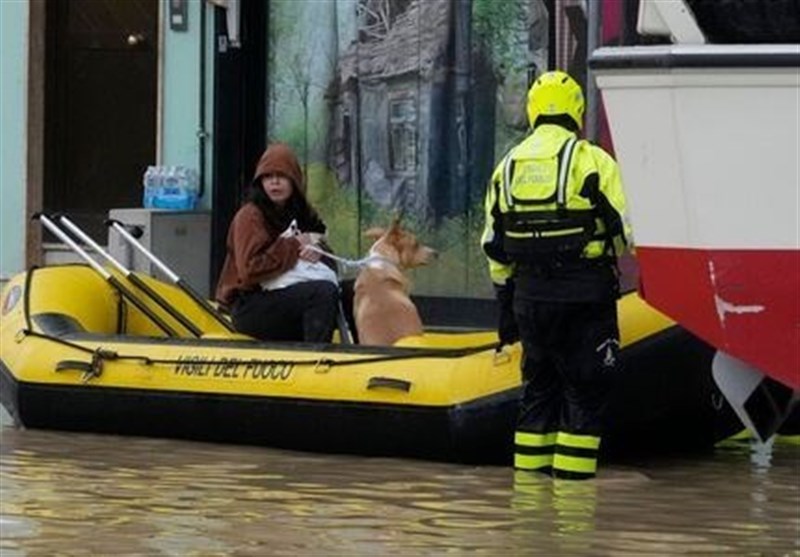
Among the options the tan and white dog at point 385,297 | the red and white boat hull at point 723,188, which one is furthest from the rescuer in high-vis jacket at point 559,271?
the red and white boat hull at point 723,188

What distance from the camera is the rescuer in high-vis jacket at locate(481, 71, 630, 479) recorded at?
30.2ft

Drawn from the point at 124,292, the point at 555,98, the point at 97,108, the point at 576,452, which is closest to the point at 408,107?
the point at 97,108

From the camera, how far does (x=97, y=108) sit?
54.1 feet

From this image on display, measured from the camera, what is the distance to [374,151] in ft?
49.9

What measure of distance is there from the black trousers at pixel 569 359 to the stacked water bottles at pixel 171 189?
6.35 m

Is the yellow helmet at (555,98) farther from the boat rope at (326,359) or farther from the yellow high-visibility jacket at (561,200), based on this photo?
the boat rope at (326,359)

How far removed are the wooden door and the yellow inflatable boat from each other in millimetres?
4639

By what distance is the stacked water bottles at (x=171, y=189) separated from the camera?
15.6 meters

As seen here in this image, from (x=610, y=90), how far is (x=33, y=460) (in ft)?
17.5

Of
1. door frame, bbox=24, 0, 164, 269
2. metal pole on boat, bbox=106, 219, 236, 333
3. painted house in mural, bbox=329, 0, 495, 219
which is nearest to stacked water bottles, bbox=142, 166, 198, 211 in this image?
painted house in mural, bbox=329, 0, 495, 219

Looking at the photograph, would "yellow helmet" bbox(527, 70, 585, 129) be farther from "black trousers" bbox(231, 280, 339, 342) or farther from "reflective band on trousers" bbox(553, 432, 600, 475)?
"black trousers" bbox(231, 280, 339, 342)

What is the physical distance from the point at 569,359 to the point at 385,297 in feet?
6.73

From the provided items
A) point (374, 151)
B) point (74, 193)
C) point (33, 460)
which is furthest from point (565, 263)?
point (74, 193)

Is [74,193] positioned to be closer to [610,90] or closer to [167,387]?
[167,387]
